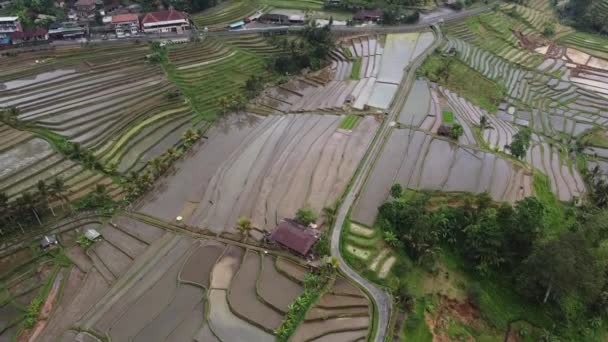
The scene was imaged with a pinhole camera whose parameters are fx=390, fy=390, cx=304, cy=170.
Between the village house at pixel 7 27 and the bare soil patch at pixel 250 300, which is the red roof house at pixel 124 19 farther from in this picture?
the bare soil patch at pixel 250 300

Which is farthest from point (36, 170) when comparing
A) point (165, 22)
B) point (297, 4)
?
point (297, 4)

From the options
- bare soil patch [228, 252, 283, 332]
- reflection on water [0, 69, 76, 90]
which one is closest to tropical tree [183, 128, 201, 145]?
bare soil patch [228, 252, 283, 332]

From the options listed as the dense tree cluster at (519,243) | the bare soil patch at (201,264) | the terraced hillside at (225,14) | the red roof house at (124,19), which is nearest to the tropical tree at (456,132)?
the dense tree cluster at (519,243)

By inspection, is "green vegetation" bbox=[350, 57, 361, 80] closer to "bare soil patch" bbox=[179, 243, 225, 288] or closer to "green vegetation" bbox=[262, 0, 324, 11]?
"green vegetation" bbox=[262, 0, 324, 11]

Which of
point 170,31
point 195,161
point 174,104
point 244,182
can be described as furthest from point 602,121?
point 170,31

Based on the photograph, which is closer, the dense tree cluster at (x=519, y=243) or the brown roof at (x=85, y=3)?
the dense tree cluster at (x=519, y=243)
